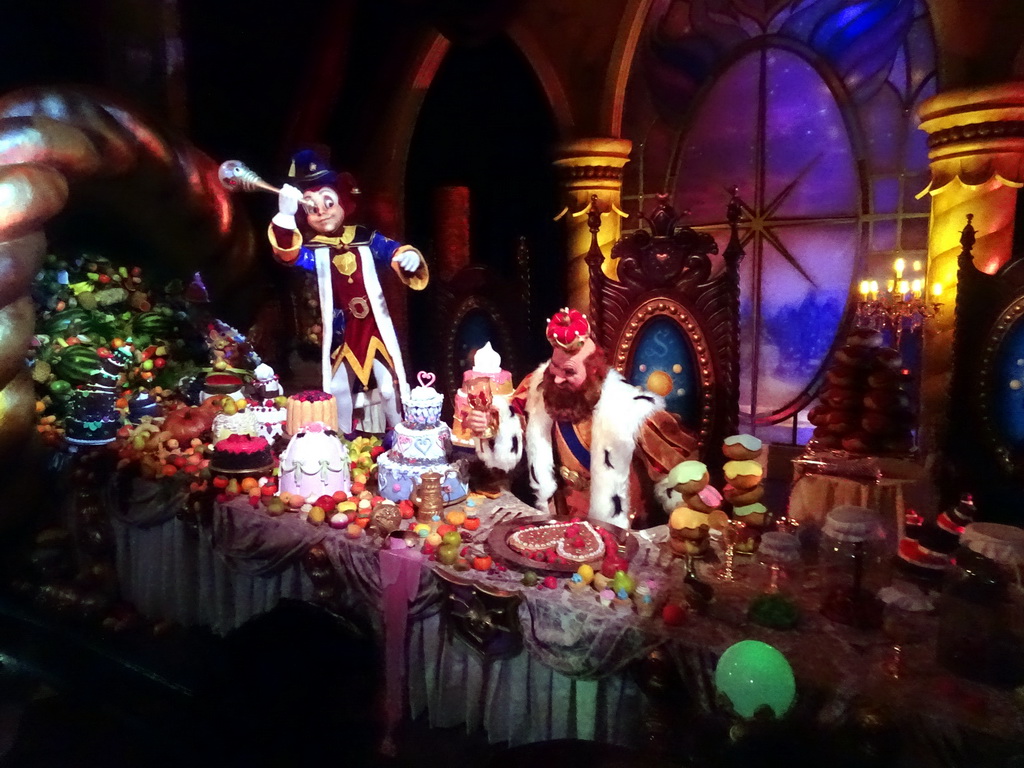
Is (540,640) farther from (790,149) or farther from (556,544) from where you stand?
(790,149)

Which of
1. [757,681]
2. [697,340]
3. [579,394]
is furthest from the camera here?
[697,340]

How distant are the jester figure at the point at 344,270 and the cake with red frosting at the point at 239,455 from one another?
1.47 feet

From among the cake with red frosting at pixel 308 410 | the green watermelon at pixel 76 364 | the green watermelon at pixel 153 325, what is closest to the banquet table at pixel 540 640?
the cake with red frosting at pixel 308 410

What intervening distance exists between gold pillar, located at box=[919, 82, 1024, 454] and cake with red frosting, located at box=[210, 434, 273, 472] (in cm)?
245

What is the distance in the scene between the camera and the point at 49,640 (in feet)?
10.1

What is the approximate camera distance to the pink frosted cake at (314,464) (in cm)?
251

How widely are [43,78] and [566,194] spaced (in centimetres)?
230

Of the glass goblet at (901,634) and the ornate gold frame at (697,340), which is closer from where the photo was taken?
the glass goblet at (901,634)

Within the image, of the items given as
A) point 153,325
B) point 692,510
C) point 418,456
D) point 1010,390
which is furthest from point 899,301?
point 153,325

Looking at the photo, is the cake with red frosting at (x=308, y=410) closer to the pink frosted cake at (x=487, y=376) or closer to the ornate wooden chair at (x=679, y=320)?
the pink frosted cake at (x=487, y=376)

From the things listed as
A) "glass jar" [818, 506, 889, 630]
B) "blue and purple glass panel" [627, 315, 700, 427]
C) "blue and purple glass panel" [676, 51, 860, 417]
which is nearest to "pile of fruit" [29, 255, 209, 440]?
"blue and purple glass panel" [627, 315, 700, 427]

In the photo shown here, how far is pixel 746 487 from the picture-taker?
1986mm

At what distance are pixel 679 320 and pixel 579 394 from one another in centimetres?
60

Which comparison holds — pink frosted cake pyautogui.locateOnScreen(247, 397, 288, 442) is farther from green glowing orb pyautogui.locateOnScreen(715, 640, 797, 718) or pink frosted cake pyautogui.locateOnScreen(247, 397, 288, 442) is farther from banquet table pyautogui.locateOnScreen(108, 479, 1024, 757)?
green glowing orb pyautogui.locateOnScreen(715, 640, 797, 718)
